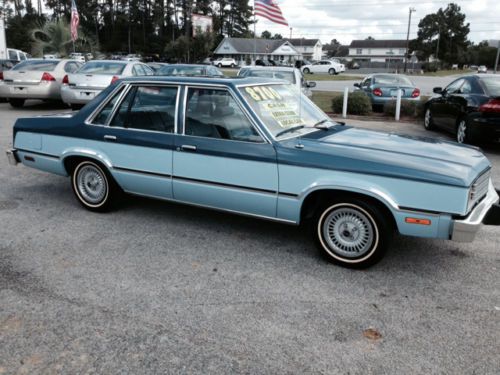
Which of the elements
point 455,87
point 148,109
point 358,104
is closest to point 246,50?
point 358,104

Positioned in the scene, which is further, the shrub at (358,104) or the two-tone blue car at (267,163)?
the shrub at (358,104)

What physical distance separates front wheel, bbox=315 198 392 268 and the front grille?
657mm

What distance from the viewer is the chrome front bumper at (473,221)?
3.67m

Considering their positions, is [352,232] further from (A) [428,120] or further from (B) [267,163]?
(A) [428,120]

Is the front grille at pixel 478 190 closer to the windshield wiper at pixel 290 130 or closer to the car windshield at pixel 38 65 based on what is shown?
the windshield wiper at pixel 290 130

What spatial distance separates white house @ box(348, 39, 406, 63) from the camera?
419 feet

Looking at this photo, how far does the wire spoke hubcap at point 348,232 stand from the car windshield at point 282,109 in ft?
2.91

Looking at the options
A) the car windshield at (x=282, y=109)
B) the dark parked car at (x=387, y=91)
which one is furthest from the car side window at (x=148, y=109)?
the dark parked car at (x=387, y=91)

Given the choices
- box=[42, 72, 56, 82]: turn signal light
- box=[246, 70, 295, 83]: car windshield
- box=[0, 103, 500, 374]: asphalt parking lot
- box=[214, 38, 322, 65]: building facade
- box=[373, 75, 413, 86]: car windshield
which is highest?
box=[214, 38, 322, 65]: building facade

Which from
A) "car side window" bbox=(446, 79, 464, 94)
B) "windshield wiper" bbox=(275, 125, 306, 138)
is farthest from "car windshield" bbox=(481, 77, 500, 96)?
"windshield wiper" bbox=(275, 125, 306, 138)

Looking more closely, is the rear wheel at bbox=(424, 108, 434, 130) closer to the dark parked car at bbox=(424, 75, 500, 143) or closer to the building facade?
the dark parked car at bbox=(424, 75, 500, 143)

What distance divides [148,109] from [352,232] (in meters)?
2.44

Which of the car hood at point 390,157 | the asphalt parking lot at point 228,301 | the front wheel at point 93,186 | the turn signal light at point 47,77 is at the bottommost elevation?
the asphalt parking lot at point 228,301

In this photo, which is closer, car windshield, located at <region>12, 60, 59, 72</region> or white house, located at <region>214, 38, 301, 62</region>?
car windshield, located at <region>12, 60, 59, 72</region>
